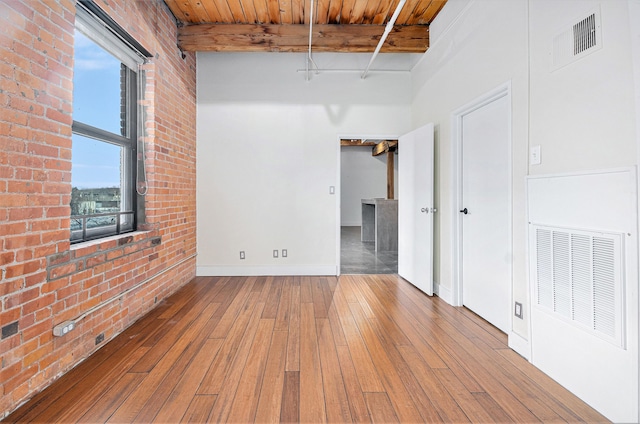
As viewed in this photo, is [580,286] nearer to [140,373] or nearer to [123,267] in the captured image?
[140,373]

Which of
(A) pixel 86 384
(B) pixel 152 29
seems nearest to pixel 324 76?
(B) pixel 152 29

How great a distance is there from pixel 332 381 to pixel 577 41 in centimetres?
240

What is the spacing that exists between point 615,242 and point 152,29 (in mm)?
3947

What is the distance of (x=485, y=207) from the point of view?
9.02ft

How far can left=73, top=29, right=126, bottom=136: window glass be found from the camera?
7.15 ft

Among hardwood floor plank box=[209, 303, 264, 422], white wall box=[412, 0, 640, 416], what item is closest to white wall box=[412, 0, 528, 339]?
white wall box=[412, 0, 640, 416]

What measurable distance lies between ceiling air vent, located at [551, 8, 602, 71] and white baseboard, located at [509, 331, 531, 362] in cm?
179

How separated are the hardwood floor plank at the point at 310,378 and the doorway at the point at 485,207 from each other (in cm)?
150

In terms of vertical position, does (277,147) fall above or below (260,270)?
above

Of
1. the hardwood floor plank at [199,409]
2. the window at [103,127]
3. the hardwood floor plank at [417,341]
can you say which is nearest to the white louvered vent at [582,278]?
the hardwood floor plank at [417,341]

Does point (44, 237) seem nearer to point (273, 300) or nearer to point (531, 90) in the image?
point (273, 300)

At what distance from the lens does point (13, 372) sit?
1.53 m

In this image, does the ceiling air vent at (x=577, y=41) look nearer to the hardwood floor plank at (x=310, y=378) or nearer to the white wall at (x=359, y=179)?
the hardwood floor plank at (x=310, y=378)

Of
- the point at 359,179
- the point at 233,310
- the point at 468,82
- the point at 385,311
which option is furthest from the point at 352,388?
the point at 359,179
